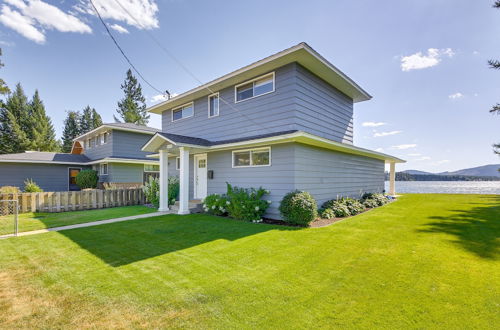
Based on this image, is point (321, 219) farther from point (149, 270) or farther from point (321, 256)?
point (149, 270)

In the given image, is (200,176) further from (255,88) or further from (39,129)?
(39,129)

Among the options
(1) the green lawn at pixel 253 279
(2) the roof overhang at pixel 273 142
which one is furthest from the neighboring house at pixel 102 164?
(1) the green lawn at pixel 253 279

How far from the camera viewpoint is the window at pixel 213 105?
37.8 ft

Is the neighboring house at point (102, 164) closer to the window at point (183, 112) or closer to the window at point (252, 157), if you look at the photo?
the window at point (183, 112)

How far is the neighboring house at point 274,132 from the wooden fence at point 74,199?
355cm

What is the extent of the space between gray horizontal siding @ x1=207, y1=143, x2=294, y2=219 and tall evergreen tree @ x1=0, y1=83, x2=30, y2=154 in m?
35.0

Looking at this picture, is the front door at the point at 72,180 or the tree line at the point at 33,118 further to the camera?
the tree line at the point at 33,118

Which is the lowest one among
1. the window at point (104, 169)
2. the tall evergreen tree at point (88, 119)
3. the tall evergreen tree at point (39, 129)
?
the window at point (104, 169)

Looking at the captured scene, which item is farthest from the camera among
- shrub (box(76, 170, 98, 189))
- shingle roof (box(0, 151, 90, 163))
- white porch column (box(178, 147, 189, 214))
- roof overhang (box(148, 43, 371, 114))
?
shrub (box(76, 170, 98, 189))

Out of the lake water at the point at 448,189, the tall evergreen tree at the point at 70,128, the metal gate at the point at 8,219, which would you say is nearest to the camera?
the metal gate at the point at 8,219

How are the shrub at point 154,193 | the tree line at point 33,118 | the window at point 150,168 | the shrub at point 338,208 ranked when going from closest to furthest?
1. the shrub at point 338,208
2. the shrub at point 154,193
3. the window at point 150,168
4. the tree line at point 33,118

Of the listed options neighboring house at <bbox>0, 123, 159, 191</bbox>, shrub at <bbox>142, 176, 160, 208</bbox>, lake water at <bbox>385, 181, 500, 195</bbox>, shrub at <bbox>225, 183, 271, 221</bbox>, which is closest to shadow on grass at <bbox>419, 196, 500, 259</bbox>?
shrub at <bbox>225, 183, 271, 221</bbox>

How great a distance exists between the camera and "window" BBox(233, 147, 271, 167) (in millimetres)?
8940

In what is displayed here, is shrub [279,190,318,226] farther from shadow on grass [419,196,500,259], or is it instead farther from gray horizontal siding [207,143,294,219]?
shadow on grass [419,196,500,259]
